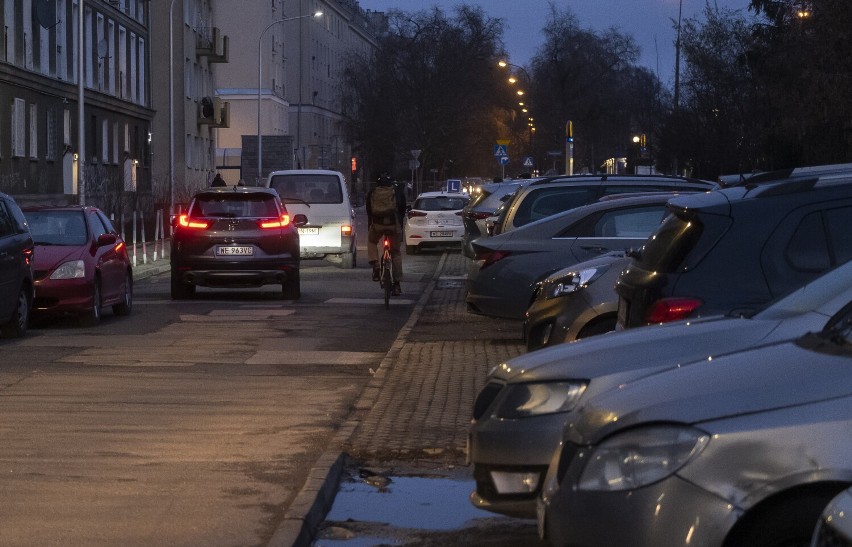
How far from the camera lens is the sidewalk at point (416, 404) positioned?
768cm

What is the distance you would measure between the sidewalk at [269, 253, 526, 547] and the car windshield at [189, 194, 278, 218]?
3808 mm

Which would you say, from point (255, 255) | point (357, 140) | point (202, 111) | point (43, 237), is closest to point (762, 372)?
point (43, 237)

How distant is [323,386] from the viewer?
12453 millimetres

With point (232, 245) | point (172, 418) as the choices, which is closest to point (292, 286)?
point (232, 245)

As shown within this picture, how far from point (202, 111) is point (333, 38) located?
5151 cm

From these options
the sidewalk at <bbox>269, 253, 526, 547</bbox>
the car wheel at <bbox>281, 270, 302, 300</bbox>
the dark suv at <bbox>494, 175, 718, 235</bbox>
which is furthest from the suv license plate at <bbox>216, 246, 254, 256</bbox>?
the dark suv at <bbox>494, 175, 718, 235</bbox>

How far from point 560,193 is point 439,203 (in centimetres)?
2127

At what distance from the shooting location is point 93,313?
59.2 feet

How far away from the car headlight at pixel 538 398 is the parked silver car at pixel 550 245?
7298 millimetres

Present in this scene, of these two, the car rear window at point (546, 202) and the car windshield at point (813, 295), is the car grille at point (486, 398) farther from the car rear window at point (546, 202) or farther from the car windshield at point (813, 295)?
the car rear window at point (546, 202)

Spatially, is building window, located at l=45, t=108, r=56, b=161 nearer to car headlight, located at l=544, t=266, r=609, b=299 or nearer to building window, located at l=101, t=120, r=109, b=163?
building window, located at l=101, t=120, r=109, b=163

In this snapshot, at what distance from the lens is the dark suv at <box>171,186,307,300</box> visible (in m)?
21.6

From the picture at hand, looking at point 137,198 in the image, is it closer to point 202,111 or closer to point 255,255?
point 255,255

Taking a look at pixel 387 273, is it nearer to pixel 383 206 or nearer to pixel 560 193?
pixel 383 206
